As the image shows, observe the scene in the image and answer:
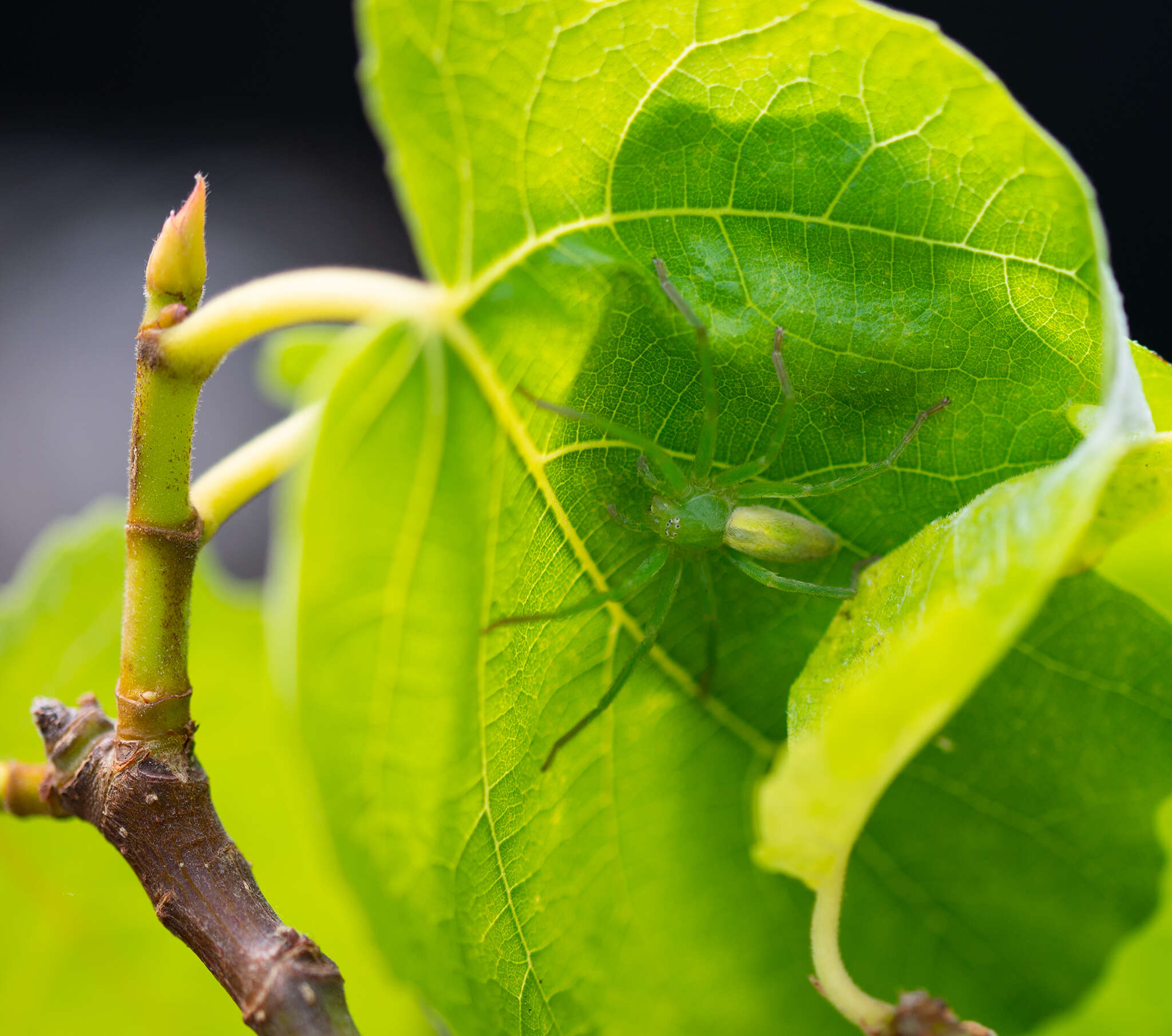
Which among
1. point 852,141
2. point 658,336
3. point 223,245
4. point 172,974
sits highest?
point 852,141

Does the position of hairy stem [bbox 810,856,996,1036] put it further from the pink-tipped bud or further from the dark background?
the dark background

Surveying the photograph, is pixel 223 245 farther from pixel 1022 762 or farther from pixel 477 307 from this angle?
pixel 1022 762

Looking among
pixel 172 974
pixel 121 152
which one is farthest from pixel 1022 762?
pixel 121 152

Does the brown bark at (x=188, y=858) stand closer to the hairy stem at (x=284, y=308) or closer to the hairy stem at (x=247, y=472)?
the hairy stem at (x=247, y=472)

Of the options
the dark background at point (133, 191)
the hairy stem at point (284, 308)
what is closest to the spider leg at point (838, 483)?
the hairy stem at point (284, 308)

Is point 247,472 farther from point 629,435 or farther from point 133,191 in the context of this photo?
point 133,191

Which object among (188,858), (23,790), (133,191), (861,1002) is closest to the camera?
(861,1002)

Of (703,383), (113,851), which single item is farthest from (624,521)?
(113,851)
